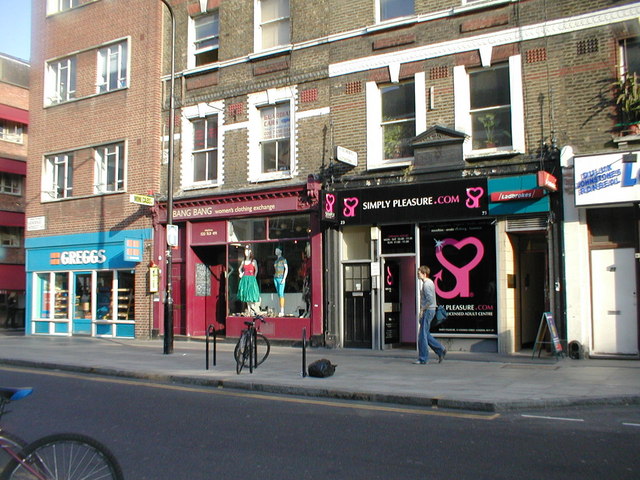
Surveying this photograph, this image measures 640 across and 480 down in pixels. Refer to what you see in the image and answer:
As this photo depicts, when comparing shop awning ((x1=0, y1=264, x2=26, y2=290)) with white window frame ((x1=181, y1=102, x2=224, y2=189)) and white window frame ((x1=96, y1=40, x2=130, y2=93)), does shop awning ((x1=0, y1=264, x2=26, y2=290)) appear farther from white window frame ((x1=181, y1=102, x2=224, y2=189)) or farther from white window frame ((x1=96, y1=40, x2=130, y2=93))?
white window frame ((x1=181, y1=102, x2=224, y2=189))

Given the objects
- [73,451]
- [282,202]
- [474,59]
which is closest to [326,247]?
[282,202]

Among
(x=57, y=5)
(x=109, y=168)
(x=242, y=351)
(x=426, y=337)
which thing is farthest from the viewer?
(x=57, y=5)

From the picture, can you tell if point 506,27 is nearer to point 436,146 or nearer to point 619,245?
point 436,146

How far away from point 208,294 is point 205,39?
26.1 ft

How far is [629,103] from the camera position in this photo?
42.9 ft

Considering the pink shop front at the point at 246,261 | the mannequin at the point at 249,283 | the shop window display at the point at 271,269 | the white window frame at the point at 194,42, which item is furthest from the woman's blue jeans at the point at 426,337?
the white window frame at the point at 194,42

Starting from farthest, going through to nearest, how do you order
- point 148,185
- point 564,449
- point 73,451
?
point 148,185 < point 564,449 < point 73,451

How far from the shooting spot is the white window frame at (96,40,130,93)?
21875mm

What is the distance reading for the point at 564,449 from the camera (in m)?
6.45

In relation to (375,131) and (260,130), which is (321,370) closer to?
(375,131)

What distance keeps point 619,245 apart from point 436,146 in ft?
15.1

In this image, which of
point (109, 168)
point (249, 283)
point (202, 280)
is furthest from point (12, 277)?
point (249, 283)

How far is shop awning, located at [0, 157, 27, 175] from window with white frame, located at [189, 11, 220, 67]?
65.7 feet

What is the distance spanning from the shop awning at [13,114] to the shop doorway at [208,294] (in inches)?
873
